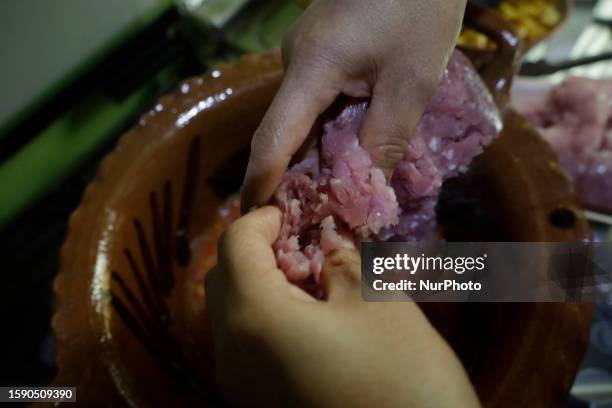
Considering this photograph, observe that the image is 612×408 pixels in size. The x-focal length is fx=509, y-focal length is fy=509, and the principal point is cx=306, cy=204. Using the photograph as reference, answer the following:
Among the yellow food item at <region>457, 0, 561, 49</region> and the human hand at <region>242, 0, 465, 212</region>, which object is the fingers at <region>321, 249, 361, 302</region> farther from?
the yellow food item at <region>457, 0, 561, 49</region>

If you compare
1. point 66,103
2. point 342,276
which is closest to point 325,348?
point 342,276

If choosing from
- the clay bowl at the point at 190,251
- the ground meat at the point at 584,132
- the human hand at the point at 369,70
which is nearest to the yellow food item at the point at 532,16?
the ground meat at the point at 584,132

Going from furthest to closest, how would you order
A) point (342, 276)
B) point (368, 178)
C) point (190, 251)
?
point (190, 251) < point (368, 178) < point (342, 276)

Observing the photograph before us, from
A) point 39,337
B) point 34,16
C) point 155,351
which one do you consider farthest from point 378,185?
point 39,337

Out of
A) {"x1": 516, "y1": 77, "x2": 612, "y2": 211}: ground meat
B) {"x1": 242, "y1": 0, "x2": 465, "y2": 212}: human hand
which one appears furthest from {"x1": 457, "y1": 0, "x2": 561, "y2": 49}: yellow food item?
{"x1": 242, "y1": 0, "x2": 465, "y2": 212}: human hand

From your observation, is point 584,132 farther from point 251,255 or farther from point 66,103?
point 66,103

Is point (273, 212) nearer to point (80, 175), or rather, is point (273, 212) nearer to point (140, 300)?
point (140, 300)

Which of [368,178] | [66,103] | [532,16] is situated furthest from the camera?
[532,16]
